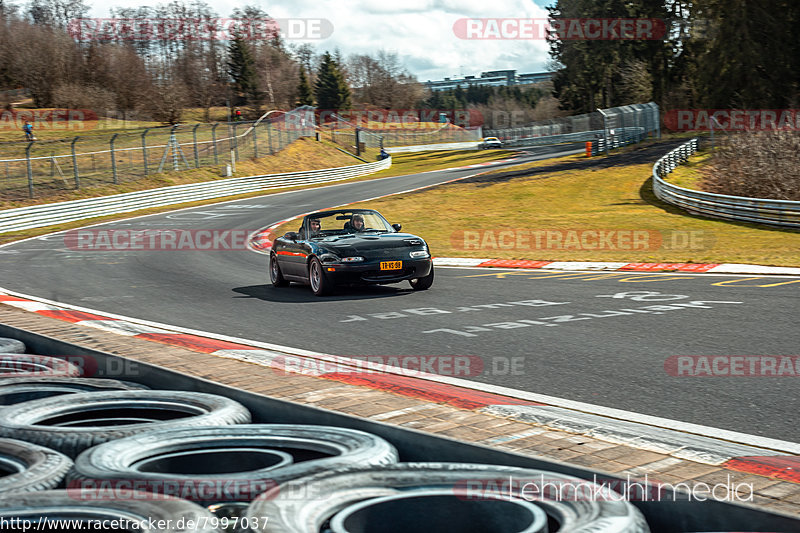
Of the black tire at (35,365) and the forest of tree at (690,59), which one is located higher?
the forest of tree at (690,59)

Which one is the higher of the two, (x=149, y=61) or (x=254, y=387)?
(x=149, y=61)

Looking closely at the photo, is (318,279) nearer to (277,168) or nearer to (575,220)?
(575,220)

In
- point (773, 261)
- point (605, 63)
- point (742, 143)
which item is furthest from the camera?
point (605, 63)

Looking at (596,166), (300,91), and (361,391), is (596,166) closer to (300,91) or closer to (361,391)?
(361,391)

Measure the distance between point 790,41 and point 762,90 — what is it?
3.36 m

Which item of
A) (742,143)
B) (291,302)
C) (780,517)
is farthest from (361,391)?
(742,143)

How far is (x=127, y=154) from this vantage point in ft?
145

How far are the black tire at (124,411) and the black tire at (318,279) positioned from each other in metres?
7.89

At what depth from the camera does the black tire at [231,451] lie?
3754 millimetres

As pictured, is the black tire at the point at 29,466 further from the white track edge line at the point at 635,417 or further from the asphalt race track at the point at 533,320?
the asphalt race track at the point at 533,320

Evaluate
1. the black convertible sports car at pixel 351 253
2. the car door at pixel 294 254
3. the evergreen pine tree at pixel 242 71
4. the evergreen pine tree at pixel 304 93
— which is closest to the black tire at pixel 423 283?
the black convertible sports car at pixel 351 253

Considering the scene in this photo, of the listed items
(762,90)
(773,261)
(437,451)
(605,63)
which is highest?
(605,63)

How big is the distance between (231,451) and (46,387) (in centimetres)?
247

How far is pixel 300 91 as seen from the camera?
4405 inches
